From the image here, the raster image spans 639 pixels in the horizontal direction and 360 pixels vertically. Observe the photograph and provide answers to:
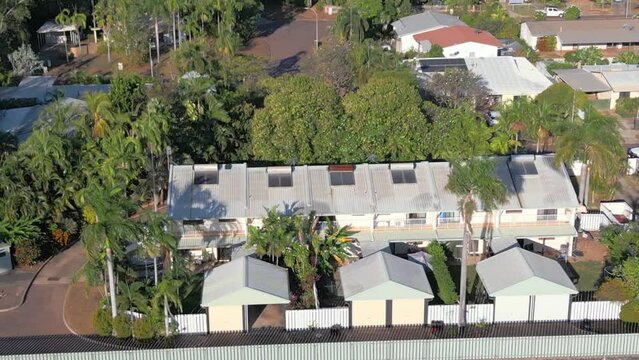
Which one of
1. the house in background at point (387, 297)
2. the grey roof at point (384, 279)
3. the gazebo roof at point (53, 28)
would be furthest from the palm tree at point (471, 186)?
the gazebo roof at point (53, 28)

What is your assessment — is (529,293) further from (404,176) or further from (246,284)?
(246,284)

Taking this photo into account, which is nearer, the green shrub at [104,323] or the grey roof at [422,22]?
the green shrub at [104,323]

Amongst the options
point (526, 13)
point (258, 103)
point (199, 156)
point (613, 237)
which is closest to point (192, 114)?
point (199, 156)

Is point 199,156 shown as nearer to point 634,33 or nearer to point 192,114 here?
point 192,114

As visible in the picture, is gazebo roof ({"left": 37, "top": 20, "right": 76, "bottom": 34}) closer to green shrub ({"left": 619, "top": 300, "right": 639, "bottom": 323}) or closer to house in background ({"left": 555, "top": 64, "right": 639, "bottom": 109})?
house in background ({"left": 555, "top": 64, "right": 639, "bottom": 109})

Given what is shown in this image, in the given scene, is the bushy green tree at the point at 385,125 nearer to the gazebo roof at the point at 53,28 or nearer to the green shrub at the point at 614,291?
the green shrub at the point at 614,291

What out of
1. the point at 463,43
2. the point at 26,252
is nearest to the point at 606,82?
the point at 463,43

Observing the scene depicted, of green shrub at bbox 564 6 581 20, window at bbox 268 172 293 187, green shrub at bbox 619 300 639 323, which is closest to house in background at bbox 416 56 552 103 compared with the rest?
window at bbox 268 172 293 187
